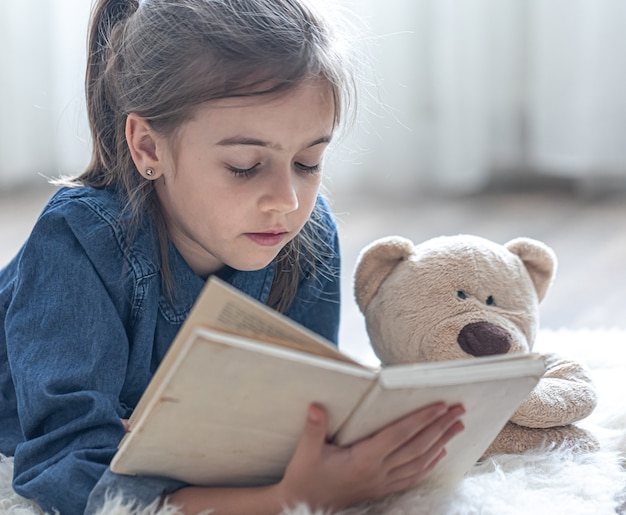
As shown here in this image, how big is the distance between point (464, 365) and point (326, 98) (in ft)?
1.19

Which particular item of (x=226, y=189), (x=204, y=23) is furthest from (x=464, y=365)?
(x=204, y=23)

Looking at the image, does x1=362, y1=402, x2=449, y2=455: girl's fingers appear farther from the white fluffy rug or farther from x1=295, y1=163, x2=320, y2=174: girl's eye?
x1=295, y1=163, x2=320, y2=174: girl's eye

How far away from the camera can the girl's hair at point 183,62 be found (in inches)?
38.3

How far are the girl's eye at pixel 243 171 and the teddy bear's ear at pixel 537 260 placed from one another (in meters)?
0.36

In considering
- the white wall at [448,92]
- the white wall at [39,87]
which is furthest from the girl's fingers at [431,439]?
the white wall at [39,87]

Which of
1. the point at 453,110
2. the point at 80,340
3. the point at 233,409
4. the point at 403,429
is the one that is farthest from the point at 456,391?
the point at 453,110

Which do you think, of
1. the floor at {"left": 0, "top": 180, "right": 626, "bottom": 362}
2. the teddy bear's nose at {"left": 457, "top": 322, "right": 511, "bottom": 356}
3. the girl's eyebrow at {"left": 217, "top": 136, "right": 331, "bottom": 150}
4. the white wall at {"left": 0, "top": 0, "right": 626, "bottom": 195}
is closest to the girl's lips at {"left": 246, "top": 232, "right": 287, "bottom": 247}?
the girl's eyebrow at {"left": 217, "top": 136, "right": 331, "bottom": 150}

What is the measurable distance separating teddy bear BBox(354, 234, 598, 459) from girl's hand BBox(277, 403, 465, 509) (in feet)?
0.75

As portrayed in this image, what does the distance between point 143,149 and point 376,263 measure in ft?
1.02

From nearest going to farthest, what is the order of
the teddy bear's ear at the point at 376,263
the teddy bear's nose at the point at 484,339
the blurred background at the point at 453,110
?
the teddy bear's nose at the point at 484,339 < the teddy bear's ear at the point at 376,263 < the blurred background at the point at 453,110

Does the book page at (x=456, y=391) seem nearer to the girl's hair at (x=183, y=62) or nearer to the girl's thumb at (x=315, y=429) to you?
the girl's thumb at (x=315, y=429)

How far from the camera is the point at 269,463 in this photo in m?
0.86

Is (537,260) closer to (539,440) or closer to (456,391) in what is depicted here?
(539,440)

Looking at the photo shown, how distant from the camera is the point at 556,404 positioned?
3.46ft
